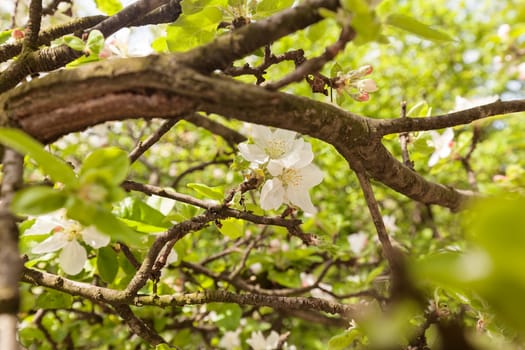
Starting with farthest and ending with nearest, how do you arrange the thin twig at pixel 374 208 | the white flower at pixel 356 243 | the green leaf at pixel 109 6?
the white flower at pixel 356 243 < the green leaf at pixel 109 6 < the thin twig at pixel 374 208

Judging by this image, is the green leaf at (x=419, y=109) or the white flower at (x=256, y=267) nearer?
the green leaf at (x=419, y=109)

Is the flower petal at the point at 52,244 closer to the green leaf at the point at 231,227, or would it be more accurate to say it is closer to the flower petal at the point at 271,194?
the green leaf at the point at 231,227

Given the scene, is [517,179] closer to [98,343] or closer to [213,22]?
[213,22]

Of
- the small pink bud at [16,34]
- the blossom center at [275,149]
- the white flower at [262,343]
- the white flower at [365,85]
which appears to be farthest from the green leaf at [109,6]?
the white flower at [262,343]

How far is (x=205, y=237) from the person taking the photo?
11.6ft

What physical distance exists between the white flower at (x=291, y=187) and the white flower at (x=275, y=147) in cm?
3

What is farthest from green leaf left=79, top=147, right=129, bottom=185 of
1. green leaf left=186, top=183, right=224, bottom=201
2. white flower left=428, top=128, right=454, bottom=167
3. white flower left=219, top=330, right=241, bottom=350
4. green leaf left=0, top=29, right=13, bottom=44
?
white flower left=219, top=330, right=241, bottom=350

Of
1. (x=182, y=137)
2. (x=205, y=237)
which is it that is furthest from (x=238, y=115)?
(x=182, y=137)

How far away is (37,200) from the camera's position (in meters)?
0.54

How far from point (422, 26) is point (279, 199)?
0.56 metres

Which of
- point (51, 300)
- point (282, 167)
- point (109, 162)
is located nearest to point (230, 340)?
point (51, 300)

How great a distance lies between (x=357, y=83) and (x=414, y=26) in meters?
0.43

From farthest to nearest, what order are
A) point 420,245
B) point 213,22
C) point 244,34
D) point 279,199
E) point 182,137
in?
point 182,137 < point 420,245 < point 279,199 < point 213,22 < point 244,34

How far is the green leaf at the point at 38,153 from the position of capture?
0.51 meters
